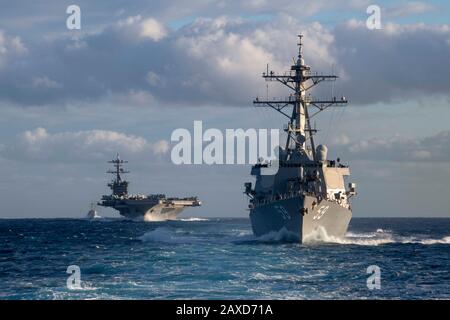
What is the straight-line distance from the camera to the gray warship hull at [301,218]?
7650 cm

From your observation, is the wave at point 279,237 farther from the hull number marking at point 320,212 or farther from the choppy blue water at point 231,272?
the hull number marking at point 320,212

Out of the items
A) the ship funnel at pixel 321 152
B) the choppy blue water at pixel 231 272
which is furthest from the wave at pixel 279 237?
the ship funnel at pixel 321 152

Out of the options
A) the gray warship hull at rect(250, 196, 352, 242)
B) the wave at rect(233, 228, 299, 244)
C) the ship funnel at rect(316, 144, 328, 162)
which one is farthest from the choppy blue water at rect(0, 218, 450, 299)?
the ship funnel at rect(316, 144, 328, 162)

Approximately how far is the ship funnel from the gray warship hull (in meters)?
6.08

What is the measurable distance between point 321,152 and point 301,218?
13.1m

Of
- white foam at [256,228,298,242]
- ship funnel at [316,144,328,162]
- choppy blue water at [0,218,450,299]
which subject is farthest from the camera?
ship funnel at [316,144,328,162]

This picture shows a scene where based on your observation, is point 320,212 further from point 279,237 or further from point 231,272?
point 231,272

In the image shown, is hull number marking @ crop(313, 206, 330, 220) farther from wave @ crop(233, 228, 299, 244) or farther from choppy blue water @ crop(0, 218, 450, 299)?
wave @ crop(233, 228, 299, 244)

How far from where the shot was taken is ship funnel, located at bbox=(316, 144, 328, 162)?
87188mm

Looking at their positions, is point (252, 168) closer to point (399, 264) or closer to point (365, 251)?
point (365, 251)

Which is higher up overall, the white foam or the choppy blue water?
the white foam

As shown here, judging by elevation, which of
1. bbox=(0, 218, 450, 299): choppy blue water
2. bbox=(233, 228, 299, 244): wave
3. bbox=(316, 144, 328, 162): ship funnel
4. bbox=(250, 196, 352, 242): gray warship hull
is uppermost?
bbox=(316, 144, 328, 162): ship funnel

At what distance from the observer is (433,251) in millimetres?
79250

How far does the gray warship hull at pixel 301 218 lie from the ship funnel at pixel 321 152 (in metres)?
6.08
